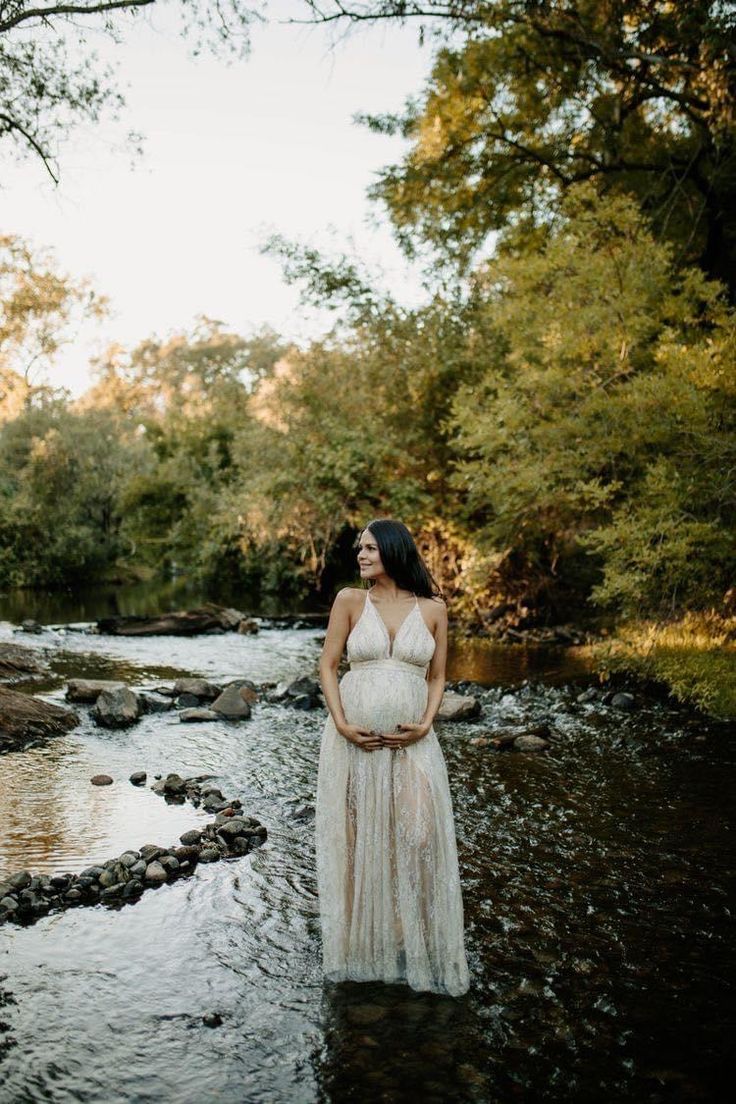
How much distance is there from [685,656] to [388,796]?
9.18 meters

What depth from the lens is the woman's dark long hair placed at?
4676 millimetres

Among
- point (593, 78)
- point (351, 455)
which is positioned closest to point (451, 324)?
point (351, 455)

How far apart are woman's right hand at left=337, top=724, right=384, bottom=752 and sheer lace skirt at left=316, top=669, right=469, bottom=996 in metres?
0.06

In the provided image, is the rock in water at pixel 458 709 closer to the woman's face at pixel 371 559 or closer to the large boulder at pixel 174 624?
the woman's face at pixel 371 559

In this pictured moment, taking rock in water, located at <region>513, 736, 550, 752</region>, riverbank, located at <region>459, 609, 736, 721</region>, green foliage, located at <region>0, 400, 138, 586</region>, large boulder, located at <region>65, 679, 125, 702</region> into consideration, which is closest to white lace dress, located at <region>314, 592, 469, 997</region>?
rock in water, located at <region>513, 736, 550, 752</region>

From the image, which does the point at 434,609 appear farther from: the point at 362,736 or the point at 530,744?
the point at 530,744

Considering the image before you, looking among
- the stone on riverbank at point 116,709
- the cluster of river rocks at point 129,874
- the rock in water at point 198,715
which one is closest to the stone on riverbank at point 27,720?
the stone on riverbank at point 116,709

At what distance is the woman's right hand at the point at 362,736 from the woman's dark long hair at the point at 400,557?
0.84 metres

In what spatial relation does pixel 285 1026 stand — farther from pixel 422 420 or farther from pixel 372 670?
pixel 422 420

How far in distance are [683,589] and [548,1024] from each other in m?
9.36

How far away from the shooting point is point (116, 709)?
1127cm

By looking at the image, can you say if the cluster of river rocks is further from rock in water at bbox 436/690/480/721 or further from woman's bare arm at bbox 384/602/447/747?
rock in water at bbox 436/690/480/721

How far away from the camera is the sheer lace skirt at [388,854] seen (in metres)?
4.54

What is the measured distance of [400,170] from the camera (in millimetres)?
18234
